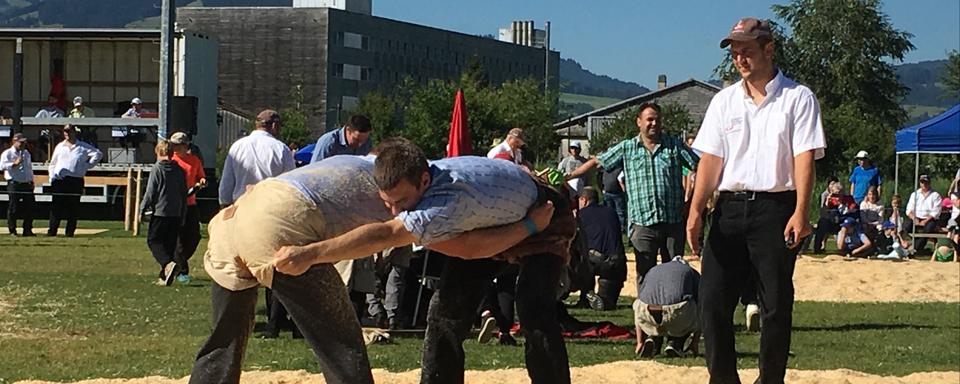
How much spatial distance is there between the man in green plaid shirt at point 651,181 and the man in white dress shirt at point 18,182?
15.5 metres

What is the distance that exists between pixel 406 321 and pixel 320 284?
5.41 metres

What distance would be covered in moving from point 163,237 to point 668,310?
769 cm

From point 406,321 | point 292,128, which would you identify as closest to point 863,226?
point 406,321

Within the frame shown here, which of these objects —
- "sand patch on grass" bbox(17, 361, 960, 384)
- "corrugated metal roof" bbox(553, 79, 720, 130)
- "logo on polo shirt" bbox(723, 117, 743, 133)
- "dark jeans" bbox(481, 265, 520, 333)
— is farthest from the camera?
"corrugated metal roof" bbox(553, 79, 720, 130)

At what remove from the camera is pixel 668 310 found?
34.4ft

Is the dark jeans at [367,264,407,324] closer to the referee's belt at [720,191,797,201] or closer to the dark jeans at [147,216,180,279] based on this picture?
the referee's belt at [720,191,797,201]

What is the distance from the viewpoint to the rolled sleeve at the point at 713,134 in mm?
7758

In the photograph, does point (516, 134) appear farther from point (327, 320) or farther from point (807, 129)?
point (327, 320)

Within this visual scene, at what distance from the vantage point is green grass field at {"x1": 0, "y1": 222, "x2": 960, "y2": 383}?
10.1 m

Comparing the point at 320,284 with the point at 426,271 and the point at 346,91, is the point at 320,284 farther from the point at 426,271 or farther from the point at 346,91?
the point at 346,91

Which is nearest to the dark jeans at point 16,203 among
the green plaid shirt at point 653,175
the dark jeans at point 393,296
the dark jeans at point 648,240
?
the dark jeans at point 393,296

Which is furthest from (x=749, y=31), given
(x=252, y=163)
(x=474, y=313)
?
(x=252, y=163)

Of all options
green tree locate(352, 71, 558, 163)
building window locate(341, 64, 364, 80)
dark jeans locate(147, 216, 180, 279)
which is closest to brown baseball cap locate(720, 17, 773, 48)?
dark jeans locate(147, 216, 180, 279)

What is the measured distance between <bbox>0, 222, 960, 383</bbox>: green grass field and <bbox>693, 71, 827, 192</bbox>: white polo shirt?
115 inches
